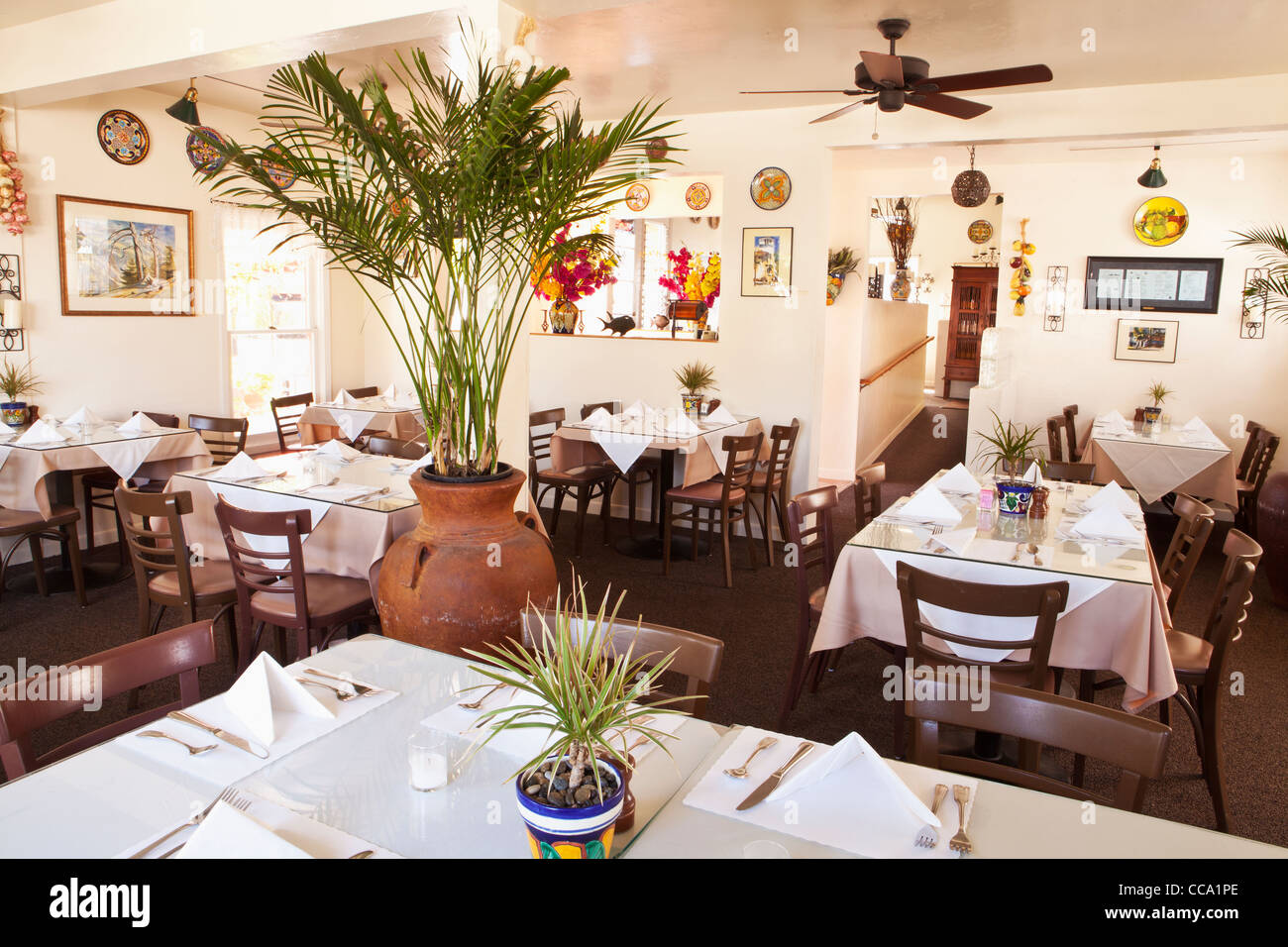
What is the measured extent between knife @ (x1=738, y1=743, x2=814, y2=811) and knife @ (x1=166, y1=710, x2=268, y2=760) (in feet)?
2.81

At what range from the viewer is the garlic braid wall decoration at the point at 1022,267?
773 centimetres

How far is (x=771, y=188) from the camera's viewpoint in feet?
20.3

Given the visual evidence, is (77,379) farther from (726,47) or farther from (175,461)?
(726,47)

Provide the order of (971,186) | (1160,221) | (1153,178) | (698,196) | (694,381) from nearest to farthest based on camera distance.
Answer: (694,381) → (1153,178) → (971,186) → (1160,221) → (698,196)

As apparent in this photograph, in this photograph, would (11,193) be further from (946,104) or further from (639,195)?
(946,104)

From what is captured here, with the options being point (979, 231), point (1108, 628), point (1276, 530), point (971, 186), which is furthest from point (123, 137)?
point (979, 231)

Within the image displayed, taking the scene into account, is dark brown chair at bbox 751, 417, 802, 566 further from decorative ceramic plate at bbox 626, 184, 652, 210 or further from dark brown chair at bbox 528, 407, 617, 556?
decorative ceramic plate at bbox 626, 184, 652, 210

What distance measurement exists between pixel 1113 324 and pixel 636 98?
4.49 meters

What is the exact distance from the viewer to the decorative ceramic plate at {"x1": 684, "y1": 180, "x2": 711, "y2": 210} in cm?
780

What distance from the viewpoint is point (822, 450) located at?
8438mm

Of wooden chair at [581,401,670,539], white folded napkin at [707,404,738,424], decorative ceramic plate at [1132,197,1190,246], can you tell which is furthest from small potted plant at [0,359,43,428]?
decorative ceramic plate at [1132,197,1190,246]

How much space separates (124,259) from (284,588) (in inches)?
153

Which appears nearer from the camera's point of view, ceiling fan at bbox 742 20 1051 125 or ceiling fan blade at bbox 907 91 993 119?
ceiling fan at bbox 742 20 1051 125

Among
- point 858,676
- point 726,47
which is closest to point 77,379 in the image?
point 726,47
